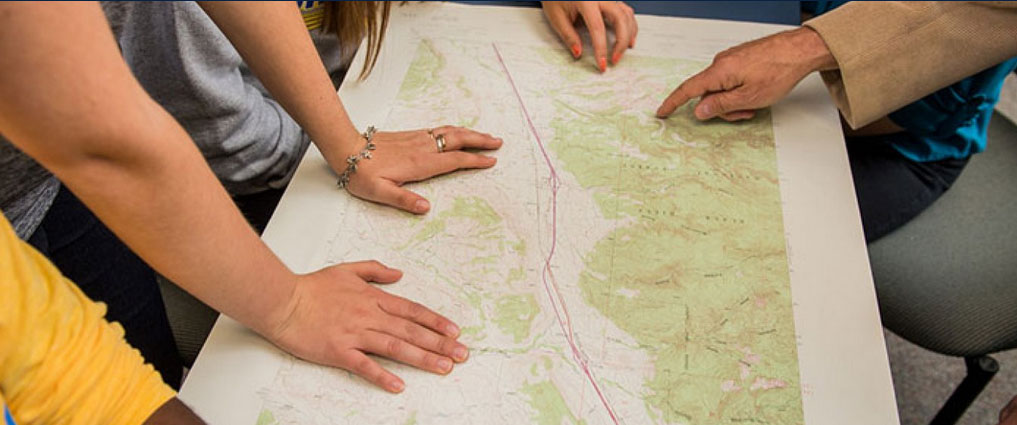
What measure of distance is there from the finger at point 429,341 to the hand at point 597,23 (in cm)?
46

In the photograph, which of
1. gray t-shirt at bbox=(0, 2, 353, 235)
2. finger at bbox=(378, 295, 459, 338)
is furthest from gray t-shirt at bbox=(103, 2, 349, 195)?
finger at bbox=(378, 295, 459, 338)

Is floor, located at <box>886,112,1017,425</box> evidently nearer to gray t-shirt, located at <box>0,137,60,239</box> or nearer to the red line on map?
the red line on map

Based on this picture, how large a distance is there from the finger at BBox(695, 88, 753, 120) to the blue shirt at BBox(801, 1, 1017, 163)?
26 cm

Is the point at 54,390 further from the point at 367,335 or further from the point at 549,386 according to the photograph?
the point at 549,386

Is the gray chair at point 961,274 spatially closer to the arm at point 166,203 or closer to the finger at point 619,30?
the finger at point 619,30

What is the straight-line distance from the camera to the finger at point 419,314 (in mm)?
712

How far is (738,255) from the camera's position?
2.59ft

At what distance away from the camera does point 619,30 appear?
1008mm

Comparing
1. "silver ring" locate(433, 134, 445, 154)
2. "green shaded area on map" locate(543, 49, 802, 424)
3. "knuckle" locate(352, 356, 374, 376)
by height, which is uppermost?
"silver ring" locate(433, 134, 445, 154)

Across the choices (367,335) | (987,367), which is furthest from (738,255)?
(987,367)

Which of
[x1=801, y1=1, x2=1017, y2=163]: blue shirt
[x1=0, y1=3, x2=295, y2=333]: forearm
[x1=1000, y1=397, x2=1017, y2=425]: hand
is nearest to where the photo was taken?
[x1=0, y1=3, x2=295, y2=333]: forearm

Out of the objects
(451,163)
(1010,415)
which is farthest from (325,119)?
(1010,415)

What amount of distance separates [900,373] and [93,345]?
139 cm

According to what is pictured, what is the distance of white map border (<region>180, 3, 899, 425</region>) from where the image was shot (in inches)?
26.6
